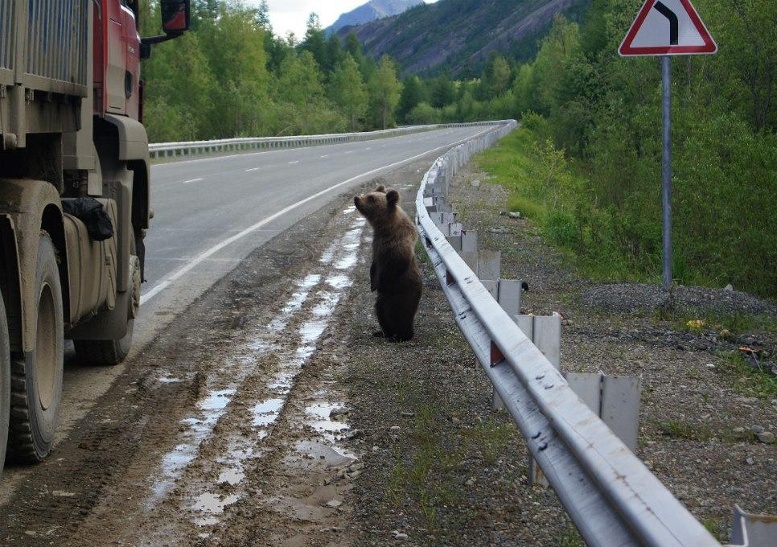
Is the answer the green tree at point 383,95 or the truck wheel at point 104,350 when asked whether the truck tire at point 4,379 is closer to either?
the truck wheel at point 104,350

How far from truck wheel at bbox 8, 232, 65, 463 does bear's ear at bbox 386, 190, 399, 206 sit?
3.42 meters

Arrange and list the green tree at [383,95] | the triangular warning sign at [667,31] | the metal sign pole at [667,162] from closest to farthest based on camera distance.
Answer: the triangular warning sign at [667,31] → the metal sign pole at [667,162] → the green tree at [383,95]

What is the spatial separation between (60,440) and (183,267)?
670 cm

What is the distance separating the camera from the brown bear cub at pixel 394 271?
27.2 ft

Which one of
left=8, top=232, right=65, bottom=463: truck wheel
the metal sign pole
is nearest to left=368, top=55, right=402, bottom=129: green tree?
the metal sign pole

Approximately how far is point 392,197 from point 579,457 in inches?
216

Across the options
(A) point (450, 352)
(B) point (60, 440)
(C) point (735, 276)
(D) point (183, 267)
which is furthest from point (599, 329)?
(C) point (735, 276)

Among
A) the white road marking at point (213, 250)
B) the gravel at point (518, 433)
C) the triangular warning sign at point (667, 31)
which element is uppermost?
the triangular warning sign at point (667, 31)

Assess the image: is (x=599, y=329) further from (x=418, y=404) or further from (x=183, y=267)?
(x=183, y=267)

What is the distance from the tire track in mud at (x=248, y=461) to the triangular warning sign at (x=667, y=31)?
3.52 meters

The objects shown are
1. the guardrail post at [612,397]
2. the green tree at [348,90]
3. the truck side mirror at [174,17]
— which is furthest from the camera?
the green tree at [348,90]

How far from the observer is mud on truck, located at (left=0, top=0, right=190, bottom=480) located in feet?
16.0

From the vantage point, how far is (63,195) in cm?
682

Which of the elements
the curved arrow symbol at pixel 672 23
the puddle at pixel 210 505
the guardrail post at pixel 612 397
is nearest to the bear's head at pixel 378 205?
the curved arrow symbol at pixel 672 23
